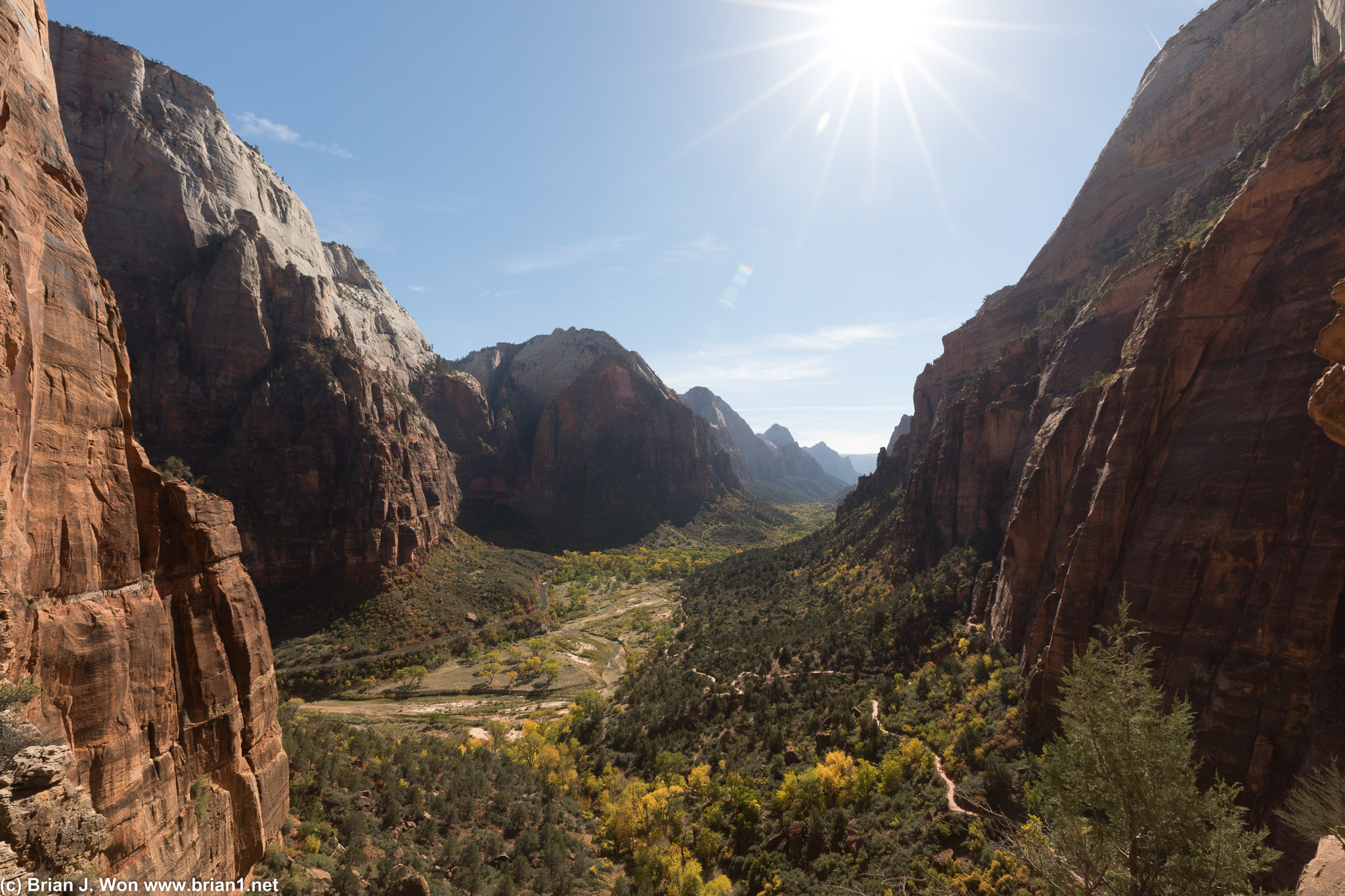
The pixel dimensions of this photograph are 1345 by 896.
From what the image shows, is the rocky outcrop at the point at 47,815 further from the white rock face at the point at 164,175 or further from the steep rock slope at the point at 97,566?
the white rock face at the point at 164,175

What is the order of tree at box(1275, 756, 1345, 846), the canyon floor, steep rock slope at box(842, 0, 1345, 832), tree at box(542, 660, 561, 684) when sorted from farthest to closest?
1. tree at box(542, 660, 561, 684)
2. the canyon floor
3. steep rock slope at box(842, 0, 1345, 832)
4. tree at box(1275, 756, 1345, 846)

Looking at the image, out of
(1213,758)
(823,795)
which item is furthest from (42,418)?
(1213,758)

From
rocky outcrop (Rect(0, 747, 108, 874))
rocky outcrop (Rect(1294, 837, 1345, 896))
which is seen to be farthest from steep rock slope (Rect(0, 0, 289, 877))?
rocky outcrop (Rect(1294, 837, 1345, 896))

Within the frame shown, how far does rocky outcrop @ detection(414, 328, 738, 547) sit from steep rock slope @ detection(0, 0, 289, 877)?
90.9m

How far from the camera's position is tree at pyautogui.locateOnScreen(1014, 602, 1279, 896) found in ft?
29.5

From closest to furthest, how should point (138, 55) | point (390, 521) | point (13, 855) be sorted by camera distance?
point (13, 855), point (390, 521), point (138, 55)

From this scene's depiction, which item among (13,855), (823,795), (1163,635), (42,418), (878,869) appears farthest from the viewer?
(823,795)

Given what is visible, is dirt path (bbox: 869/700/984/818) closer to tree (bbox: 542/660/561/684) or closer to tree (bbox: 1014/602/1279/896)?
tree (bbox: 1014/602/1279/896)

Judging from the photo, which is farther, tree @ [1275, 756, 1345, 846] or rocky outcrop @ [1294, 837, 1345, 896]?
tree @ [1275, 756, 1345, 846]

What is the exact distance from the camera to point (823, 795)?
76.5 feet

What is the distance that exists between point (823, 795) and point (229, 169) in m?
105

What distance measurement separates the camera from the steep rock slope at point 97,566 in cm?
897

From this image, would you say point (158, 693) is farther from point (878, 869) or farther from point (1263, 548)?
point (1263, 548)

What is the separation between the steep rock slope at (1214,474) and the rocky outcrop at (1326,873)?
4455 millimetres
